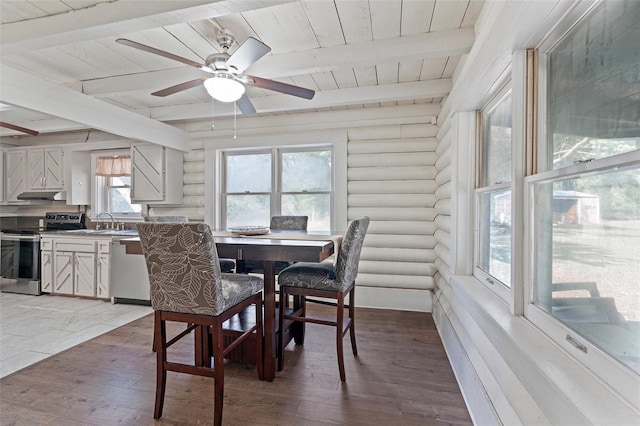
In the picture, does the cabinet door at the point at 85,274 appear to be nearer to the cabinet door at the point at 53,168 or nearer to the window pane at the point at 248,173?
the cabinet door at the point at 53,168

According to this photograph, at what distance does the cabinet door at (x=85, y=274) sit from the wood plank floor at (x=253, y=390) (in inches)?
60.7

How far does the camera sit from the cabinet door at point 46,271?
13.4 feet

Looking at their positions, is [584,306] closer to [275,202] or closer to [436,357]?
[436,357]

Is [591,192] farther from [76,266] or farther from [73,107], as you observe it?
[76,266]

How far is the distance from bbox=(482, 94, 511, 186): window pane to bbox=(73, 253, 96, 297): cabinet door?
4.65 m

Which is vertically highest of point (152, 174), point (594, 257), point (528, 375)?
point (152, 174)

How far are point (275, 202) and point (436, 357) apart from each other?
2.59 meters

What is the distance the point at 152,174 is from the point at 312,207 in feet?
7.27

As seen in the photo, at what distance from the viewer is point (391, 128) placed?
3.63 m

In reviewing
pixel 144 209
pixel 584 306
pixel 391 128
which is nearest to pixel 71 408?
pixel 584 306

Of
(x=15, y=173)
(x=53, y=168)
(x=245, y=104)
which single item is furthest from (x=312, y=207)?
(x=15, y=173)

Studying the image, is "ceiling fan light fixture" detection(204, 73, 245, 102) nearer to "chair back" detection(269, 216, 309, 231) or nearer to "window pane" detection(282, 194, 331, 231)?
"chair back" detection(269, 216, 309, 231)

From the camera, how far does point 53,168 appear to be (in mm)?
4527

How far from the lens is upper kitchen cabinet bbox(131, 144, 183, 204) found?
400 centimetres
